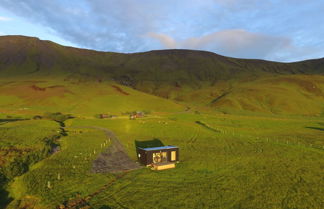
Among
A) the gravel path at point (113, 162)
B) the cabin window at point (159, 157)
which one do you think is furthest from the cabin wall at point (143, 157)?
the cabin window at point (159, 157)

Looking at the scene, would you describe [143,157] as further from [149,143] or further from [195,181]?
[149,143]

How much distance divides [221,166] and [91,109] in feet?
361

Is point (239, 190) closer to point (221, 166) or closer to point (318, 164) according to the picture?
point (221, 166)

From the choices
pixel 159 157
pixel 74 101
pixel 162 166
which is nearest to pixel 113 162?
pixel 159 157

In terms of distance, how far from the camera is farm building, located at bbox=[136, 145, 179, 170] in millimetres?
36406

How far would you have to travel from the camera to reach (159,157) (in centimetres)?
3772

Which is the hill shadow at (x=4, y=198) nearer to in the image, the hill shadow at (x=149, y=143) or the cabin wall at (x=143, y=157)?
the cabin wall at (x=143, y=157)

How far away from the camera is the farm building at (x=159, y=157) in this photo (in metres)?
36.4

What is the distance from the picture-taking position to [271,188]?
94.7 feet

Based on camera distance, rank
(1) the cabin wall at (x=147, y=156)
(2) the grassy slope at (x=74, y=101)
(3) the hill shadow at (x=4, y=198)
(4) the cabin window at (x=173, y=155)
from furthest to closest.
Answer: (2) the grassy slope at (x=74, y=101)
(4) the cabin window at (x=173, y=155)
(1) the cabin wall at (x=147, y=156)
(3) the hill shadow at (x=4, y=198)

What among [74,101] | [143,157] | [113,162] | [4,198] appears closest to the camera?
[4,198]

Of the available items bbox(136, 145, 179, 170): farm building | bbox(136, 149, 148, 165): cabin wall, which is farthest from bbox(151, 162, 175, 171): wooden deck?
bbox(136, 149, 148, 165): cabin wall

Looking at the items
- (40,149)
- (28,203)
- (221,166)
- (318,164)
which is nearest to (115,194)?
(28,203)

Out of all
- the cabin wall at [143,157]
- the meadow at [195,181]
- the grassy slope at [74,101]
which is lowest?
the meadow at [195,181]
